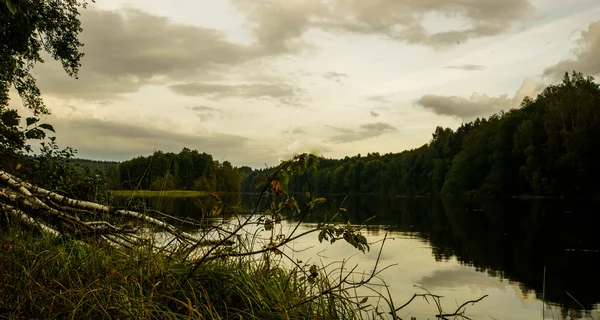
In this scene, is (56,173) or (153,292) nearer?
(153,292)

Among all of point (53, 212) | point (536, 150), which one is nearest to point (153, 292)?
point (53, 212)

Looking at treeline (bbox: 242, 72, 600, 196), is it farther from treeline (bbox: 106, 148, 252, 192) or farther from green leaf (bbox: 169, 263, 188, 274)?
green leaf (bbox: 169, 263, 188, 274)

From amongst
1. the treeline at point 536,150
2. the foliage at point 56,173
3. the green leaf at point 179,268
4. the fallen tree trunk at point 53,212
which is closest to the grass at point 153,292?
the green leaf at point 179,268

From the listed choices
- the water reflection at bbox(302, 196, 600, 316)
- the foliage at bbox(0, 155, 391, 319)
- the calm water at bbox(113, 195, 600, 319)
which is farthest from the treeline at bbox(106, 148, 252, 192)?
the water reflection at bbox(302, 196, 600, 316)

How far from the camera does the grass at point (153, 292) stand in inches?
125

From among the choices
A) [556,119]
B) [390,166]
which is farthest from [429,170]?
[556,119]

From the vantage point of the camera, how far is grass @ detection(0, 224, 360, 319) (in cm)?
317

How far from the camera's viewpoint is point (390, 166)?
127250 millimetres

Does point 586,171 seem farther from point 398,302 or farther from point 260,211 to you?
point 260,211

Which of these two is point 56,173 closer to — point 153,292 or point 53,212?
point 53,212

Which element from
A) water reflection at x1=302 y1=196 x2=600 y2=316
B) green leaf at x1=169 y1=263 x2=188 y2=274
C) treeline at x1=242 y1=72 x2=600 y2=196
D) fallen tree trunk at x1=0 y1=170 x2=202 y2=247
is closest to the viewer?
green leaf at x1=169 y1=263 x2=188 y2=274

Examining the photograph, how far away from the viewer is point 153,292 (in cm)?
334

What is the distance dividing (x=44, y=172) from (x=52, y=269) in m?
7.22

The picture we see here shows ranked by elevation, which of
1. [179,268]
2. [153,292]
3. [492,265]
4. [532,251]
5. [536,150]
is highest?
[536,150]
